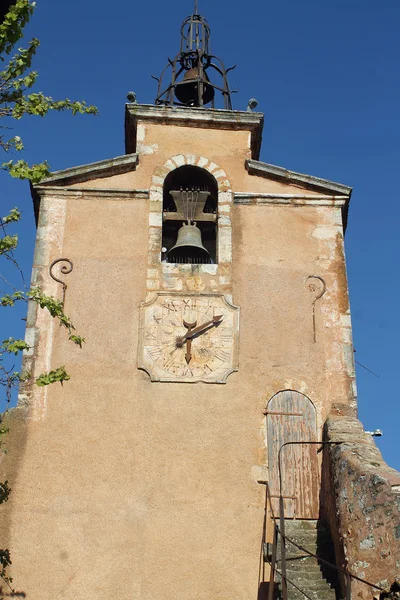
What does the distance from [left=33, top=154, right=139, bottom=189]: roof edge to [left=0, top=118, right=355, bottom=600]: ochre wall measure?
0.14m

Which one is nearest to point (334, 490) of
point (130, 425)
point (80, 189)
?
point (130, 425)

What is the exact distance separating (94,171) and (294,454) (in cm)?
421

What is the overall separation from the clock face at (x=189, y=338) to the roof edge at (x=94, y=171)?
1.83m

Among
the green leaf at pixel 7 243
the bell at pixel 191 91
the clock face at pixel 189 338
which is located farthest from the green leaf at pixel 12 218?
the bell at pixel 191 91

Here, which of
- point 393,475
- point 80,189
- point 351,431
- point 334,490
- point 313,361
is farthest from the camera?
point 80,189

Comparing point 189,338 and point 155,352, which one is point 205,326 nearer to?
point 189,338

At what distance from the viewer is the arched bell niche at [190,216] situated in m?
10.9

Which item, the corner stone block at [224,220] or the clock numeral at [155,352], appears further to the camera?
the corner stone block at [224,220]

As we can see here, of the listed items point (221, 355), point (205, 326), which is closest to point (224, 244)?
point (205, 326)

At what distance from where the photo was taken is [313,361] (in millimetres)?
10141

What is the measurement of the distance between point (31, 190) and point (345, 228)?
3958mm

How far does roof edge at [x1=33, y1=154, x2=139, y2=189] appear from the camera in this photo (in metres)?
11.0

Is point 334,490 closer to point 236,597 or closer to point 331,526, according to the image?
point 331,526

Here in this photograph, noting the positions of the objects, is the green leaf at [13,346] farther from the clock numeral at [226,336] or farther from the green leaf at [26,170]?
the clock numeral at [226,336]
